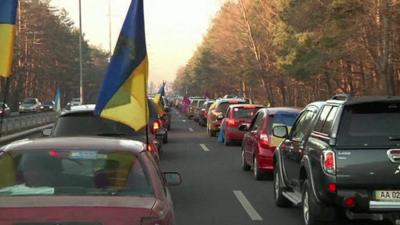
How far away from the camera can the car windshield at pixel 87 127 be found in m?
10.6

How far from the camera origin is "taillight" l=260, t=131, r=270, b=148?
45.2ft

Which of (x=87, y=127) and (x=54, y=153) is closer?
(x=54, y=153)

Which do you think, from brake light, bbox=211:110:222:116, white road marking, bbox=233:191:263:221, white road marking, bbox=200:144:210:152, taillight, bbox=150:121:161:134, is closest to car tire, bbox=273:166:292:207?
white road marking, bbox=233:191:263:221

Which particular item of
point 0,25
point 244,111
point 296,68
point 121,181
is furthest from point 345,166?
point 296,68

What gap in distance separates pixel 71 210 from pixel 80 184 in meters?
0.58

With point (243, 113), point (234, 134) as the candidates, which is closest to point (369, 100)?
point (234, 134)

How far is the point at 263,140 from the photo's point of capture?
13.9 meters

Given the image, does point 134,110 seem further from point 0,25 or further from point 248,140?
point 248,140

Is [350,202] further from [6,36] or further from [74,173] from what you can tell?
[6,36]

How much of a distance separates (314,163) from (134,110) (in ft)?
7.46

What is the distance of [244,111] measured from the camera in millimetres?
23688

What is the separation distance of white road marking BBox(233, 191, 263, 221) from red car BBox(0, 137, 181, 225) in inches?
163

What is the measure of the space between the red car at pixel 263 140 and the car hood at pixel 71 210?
8.87 meters

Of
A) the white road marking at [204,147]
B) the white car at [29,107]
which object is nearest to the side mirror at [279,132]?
the white road marking at [204,147]
